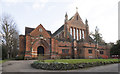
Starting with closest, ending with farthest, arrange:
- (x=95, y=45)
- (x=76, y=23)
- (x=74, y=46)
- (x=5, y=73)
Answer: (x=5, y=73) → (x=74, y=46) → (x=95, y=45) → (x=76, y=23)

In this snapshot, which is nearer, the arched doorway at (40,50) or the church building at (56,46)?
the church building at (56,46)

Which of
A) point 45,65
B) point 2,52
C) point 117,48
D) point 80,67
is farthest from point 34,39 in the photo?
point 117,48

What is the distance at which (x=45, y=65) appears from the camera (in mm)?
11727

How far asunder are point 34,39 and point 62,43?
9443 millimetres

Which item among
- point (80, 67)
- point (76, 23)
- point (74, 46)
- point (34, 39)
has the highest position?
point (76, 23)

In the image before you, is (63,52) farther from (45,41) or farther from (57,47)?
(45,41)

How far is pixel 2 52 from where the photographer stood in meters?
29.5

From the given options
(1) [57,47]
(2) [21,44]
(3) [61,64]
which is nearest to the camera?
(3) [61,64]

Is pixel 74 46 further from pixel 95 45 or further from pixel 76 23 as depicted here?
pixel 76 23

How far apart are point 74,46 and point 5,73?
79.8ft

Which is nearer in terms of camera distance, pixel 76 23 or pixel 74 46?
pixel 74 46

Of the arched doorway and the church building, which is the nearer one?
the church building

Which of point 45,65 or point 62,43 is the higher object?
point 62,43

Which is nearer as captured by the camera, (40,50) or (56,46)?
(40,50)
